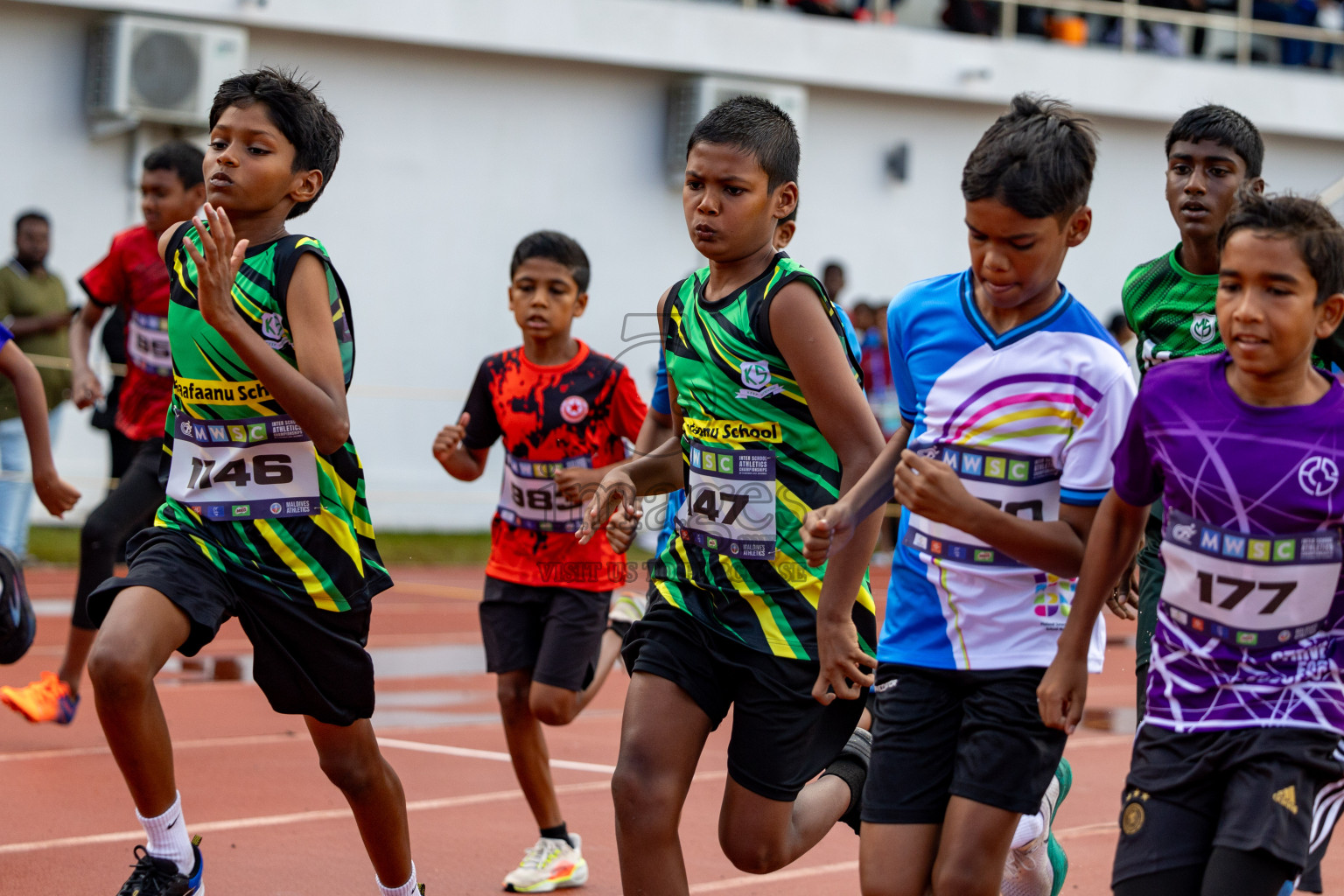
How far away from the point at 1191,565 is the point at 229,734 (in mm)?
5447

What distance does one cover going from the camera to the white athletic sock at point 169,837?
3.92 meters

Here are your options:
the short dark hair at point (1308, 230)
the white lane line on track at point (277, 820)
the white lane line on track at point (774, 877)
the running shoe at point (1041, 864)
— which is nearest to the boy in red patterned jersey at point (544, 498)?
the white lane line on track at point (774, 877)

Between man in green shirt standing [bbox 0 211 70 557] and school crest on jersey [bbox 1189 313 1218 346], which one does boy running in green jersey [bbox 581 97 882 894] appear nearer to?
school crest on jersey [bbox 1189 313 1218 346]

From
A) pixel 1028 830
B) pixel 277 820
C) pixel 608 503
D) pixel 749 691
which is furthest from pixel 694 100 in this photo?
pixel 1028 830

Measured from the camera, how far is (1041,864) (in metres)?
4.10

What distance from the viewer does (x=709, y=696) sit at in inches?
155

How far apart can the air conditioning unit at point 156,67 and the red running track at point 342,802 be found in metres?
6.85

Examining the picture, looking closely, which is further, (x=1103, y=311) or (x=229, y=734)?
(x=1103, y=311)

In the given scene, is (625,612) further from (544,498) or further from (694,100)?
(694,100)

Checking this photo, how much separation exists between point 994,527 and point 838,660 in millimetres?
612

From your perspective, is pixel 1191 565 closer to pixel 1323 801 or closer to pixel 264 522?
pixel 1323 801

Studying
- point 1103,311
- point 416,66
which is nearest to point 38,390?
point 416,66

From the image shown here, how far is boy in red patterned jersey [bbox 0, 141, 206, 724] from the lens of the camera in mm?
6723

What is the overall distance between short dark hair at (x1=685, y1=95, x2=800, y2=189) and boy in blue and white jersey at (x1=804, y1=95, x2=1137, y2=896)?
65 centimetres
